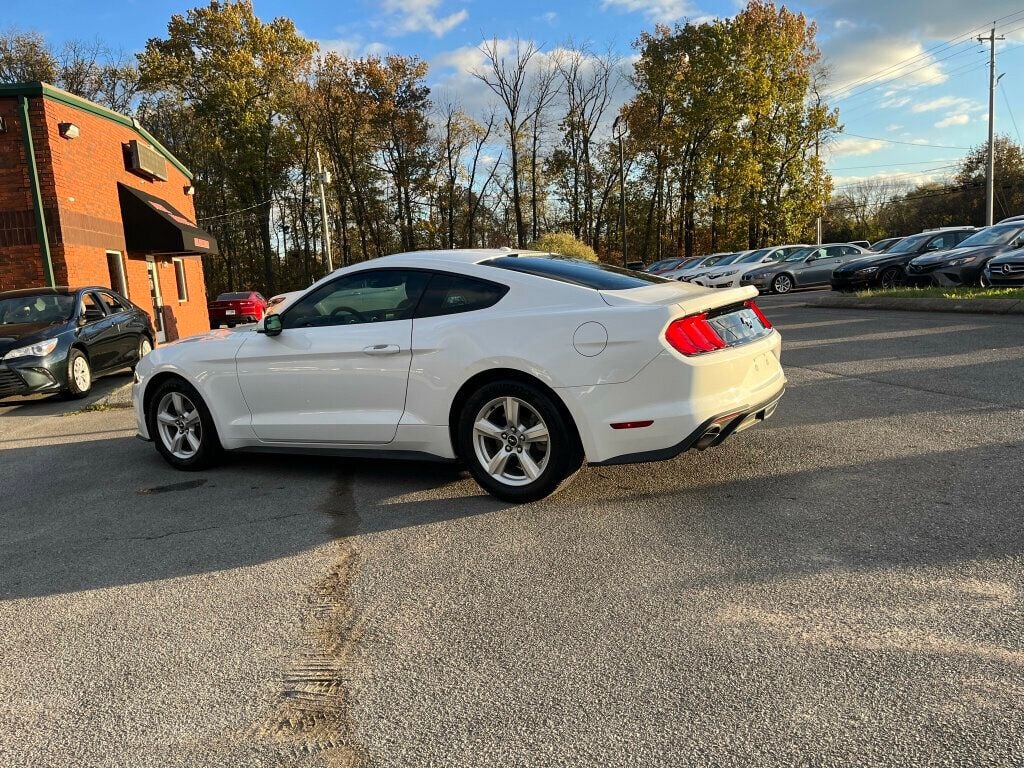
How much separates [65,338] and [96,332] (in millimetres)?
825

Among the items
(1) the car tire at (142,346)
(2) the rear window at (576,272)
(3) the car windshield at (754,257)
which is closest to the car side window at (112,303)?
(1) the car tire at (142,346)

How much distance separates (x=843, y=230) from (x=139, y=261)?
55304 millimetres

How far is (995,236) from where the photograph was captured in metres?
16.3

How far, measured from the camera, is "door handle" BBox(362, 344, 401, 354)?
15.6 feet

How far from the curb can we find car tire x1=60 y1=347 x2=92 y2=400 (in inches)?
543

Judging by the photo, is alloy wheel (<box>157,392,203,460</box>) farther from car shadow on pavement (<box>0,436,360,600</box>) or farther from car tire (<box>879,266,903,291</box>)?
car tire (<box>879,266,903,291</box>)

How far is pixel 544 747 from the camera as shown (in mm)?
2215

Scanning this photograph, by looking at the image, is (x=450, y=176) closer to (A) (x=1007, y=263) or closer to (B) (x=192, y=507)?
(A) (x=1007, y=263)

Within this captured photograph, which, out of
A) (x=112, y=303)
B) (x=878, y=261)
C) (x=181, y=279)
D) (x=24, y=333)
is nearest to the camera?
(x=24, y=333)

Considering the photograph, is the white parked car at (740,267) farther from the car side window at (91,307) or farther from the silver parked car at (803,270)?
the car side window at (91,307)

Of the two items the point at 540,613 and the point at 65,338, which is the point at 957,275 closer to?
the point at 540,613

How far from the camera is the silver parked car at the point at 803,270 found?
24875 mm

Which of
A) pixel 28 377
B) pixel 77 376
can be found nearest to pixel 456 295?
pixel 28 377

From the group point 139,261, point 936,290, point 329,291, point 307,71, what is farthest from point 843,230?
point 329,291
